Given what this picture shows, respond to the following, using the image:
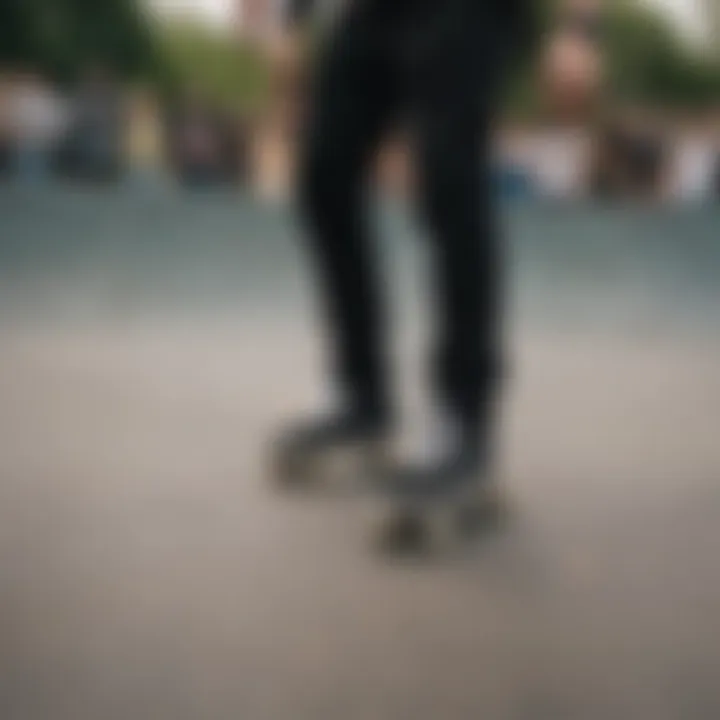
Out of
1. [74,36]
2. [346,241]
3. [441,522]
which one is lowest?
[441,522]

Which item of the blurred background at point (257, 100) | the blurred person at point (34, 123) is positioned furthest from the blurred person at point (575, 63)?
the blurred person at point (34, 123)

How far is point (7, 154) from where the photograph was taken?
71 centimetres

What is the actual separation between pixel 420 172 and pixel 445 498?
0.20 meters

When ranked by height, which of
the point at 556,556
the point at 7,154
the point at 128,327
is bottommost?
the point at 556,556

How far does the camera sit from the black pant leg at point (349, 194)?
0.65m

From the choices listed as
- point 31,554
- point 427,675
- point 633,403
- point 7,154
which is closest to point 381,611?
point 427,675

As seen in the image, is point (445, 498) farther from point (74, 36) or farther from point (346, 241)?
point (74, 36)

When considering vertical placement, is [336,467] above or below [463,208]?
below

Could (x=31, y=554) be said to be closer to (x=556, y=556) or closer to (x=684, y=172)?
(x=556, y=556)

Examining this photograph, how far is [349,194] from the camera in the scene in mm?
673

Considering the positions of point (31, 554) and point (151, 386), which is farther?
point (151, 386)

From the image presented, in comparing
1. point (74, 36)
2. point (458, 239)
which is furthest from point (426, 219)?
point (74, 36)

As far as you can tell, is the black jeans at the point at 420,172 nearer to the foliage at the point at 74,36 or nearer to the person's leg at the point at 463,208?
the person's leg at the point at 463,208

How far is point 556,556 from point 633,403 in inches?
7.5
